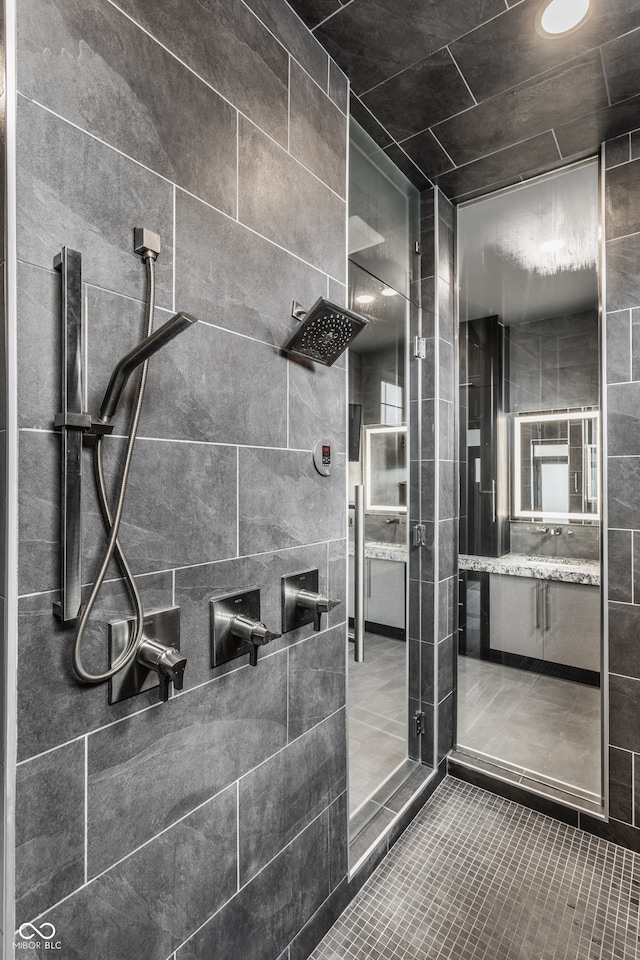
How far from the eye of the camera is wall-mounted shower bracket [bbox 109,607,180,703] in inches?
35.5

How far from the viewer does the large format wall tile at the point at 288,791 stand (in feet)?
3.90

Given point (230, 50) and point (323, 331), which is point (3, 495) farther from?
point (230, 50)

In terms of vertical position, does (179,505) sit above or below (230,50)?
below

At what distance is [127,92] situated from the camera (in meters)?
0.92

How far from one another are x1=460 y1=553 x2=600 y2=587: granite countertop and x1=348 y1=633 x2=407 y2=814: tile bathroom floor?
1.74 feet

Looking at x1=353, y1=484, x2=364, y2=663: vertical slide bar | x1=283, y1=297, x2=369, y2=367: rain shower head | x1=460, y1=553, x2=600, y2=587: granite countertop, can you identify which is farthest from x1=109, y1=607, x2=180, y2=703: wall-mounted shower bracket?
x1=460, y1=553, x2=600, y2=587: granite countertop

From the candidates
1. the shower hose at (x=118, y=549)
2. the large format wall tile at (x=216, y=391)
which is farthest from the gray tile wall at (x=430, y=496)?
the shower hose at (x=118, y=549)

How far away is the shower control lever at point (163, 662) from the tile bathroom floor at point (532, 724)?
5.63 feet

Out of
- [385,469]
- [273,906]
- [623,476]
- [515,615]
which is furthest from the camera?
[515,615]

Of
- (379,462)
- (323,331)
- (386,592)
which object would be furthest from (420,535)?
(323,331)

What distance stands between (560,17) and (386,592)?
1933mm

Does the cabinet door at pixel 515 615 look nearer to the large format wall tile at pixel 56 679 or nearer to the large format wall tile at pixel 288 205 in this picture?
the large format wall tile at pixel 288 205

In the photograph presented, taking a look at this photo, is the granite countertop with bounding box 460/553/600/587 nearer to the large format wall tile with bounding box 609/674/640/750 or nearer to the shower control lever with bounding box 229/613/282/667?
the large format wall tile with bounding box 609/674/640/750

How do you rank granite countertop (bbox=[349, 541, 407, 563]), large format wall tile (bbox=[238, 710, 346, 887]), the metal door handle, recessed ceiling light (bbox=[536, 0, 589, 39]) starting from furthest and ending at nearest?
the metal door handle, granite countertop (bbox=[349, 541, 407, 563]), recessed ceiling light (bbox=[536, 0, 589, 39]), large format wall tile (bbox=[238, 710, 346, 887])
